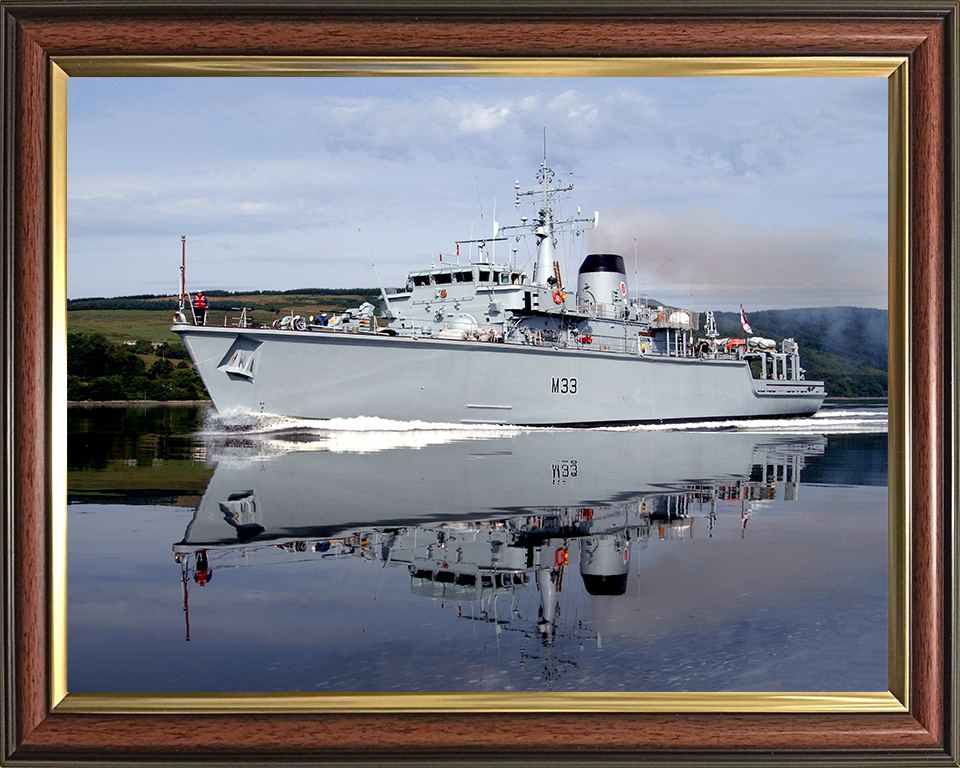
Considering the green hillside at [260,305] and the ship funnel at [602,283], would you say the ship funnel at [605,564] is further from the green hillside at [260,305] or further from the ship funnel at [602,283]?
the ship funnel at [602,283]

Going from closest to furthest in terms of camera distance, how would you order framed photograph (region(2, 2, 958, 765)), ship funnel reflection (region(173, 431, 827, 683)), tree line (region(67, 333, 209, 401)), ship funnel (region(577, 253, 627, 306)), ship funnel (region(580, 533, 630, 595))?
framed photograph (region(2, 2, 958, 765)) < tree line (region(67, 333, 209, 401)) < ship funnel reflection (region(173, 431, 827, 683)) < ship funnel (region(580, 533, 630, 595)) < ship funnel (region(577, 253, 627, 306))

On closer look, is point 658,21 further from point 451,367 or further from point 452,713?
point 451,367

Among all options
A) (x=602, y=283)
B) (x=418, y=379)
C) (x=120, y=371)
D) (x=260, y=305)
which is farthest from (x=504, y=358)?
(x=120, y=371)

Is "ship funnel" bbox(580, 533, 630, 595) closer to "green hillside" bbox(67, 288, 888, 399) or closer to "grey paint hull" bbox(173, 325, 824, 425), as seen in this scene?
"green hillside" bbox(67, 288, 888, 399)

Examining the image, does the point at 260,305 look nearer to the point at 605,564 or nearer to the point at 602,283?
the point at 605,564

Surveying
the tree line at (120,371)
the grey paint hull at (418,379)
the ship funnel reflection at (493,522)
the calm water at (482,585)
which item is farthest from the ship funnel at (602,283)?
the calm water at (482,585)

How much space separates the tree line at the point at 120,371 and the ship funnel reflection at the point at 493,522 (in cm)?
133

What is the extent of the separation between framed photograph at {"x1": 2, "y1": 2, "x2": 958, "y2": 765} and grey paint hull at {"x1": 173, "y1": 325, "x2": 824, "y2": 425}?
11.2 meters

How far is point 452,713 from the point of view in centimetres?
318

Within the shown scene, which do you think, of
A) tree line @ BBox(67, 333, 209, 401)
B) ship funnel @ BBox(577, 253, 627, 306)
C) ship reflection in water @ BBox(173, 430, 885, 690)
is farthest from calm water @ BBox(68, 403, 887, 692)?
ship funnel @ BBox(577, 253, 627, 306)

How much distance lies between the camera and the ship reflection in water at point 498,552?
141 inches

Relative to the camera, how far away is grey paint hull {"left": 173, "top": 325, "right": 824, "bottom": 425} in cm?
1759

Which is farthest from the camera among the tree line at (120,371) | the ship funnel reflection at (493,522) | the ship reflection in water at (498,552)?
the ship funnel reflection at (493,522)

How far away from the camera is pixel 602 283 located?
26.9 meters
